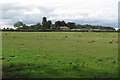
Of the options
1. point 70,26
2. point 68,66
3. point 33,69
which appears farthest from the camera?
point 70,26

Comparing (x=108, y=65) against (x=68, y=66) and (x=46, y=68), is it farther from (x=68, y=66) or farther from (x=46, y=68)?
(x=46, y=68)

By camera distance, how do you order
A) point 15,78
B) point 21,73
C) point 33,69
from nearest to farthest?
point 15,78, point 21,73, point 33,69

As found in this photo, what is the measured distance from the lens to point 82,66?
34.1ft

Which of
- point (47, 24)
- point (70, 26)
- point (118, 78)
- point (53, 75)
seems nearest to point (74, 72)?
point (53, 75)

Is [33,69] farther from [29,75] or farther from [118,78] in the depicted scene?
[118,78]

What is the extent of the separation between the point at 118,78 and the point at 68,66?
263cm

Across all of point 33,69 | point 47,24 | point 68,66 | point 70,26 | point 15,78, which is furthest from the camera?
point 70,26

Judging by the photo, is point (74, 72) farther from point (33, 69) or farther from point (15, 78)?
point (15, 78)

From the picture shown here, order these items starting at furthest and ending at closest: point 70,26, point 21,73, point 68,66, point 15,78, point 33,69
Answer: point 70,26
point 68,66
point 33,69
point 21,73
point 15,78

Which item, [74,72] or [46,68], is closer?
[74,72]

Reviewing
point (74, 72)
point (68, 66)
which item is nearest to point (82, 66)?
point (68, 66)

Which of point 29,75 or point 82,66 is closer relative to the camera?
point 29,75

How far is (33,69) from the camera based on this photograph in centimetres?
962

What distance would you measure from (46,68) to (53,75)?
130 centimetres
